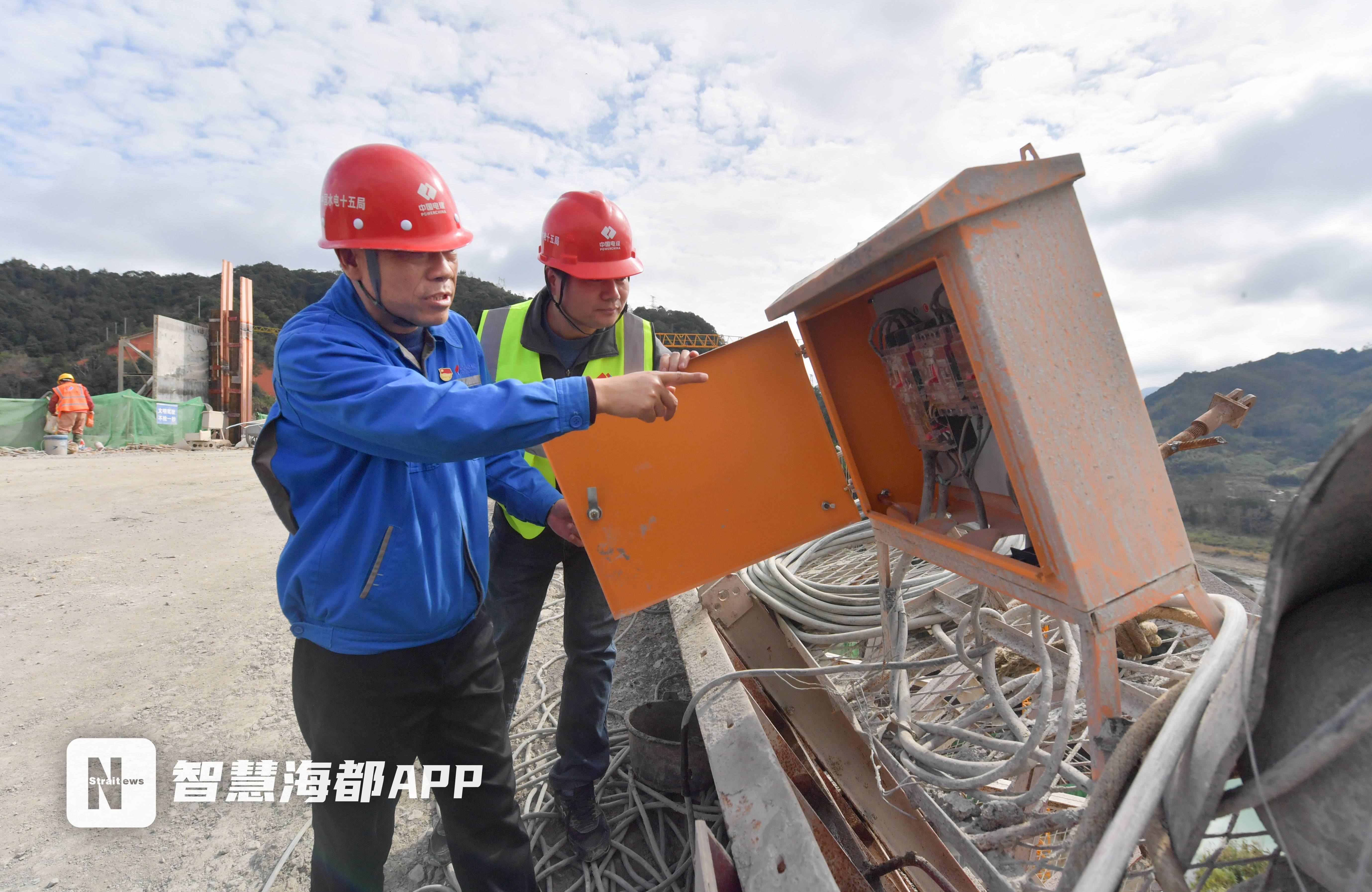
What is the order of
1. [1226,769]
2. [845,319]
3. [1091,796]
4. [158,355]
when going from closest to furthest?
1. [1226,769]
2. [1091,796]
3. [845,319]
4. [158,355]

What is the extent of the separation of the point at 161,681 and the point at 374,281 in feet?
10.4

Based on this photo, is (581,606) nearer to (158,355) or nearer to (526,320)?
(526,320)

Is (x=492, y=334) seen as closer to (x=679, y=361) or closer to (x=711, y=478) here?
(x=679, y=361)

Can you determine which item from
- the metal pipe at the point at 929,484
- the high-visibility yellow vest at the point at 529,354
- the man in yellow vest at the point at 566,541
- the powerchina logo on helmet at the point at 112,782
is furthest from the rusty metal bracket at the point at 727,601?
the powerchina logo on helmet at the point at 112,782

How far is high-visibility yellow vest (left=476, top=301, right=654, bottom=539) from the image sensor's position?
2.26 meters

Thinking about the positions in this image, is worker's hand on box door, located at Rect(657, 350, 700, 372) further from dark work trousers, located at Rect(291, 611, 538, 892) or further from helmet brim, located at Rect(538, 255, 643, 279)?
dark work trousers, located at Rect(291, 611, 538, 892)

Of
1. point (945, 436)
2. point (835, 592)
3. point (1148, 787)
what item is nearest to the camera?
point (1148, 787)

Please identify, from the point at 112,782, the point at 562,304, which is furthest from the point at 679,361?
the point at 112,782

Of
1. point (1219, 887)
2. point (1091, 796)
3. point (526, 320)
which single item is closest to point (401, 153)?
point (526, 320)

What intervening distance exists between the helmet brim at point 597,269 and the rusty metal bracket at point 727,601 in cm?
168

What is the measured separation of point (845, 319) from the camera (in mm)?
2064

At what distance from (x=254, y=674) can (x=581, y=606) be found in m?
2.36

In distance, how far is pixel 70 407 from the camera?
44.0 ft

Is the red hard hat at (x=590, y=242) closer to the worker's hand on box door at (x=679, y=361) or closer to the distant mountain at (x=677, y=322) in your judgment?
the worker's hand on box door at (x=679, y=361)
